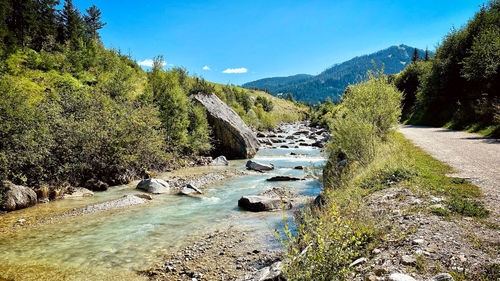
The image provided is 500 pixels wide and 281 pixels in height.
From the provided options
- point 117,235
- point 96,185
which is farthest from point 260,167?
point 117,235

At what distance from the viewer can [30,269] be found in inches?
295

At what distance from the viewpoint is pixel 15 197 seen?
1283cm

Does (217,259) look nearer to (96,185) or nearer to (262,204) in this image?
(262,204)

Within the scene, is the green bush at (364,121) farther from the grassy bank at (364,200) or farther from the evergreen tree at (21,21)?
the evergreen tree at (21,21)

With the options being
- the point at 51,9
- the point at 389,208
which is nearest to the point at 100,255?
the point at 389,208

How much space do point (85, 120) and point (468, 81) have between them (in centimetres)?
4543

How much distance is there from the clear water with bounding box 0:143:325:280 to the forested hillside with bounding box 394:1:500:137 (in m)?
22.0

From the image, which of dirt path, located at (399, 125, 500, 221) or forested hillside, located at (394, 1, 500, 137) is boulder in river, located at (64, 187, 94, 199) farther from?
forested hillside, located at (394, 1, 500, 137)

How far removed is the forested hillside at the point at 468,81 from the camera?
25.8 metres

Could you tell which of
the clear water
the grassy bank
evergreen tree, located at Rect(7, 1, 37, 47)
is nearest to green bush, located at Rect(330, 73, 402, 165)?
the grassy bank

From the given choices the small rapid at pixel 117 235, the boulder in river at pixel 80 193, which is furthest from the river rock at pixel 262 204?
the boulder in river at pixel 80 193

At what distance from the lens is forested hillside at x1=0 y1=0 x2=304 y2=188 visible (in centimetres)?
1383

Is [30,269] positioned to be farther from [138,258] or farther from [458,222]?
[458,222]

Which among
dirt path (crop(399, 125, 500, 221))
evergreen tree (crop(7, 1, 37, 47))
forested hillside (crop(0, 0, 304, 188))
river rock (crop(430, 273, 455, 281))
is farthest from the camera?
evergreen tree (crop(7, 1, 37, 47))
